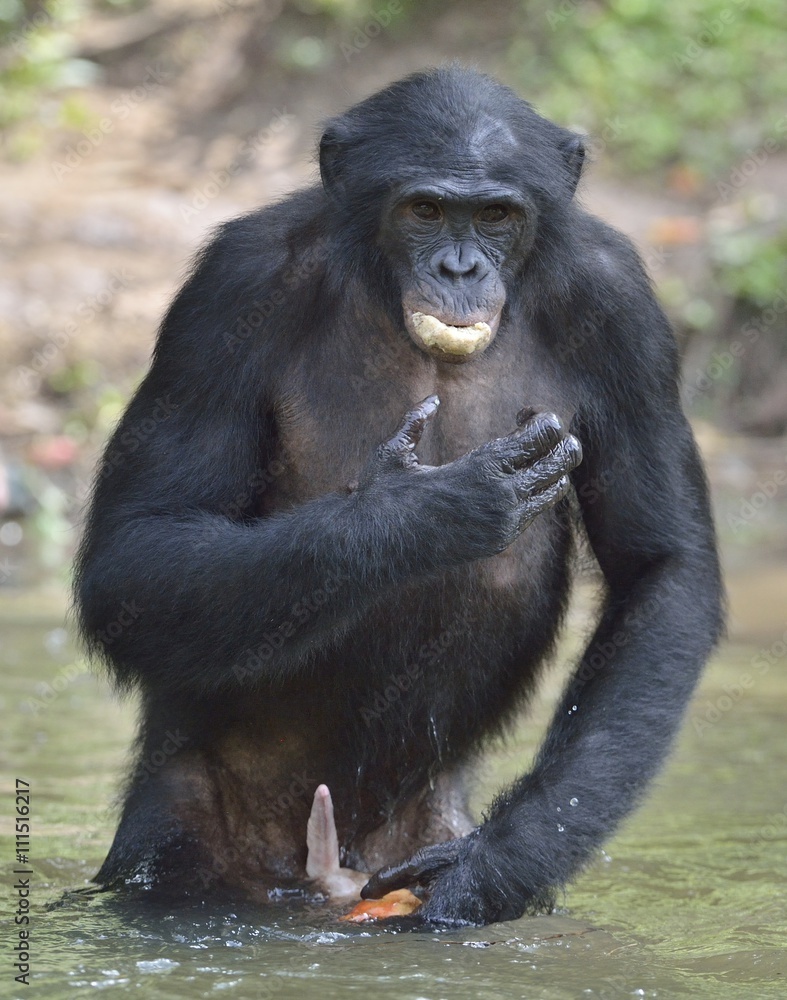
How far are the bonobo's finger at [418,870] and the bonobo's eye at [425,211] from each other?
7.36 ft

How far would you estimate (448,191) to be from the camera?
5258mm

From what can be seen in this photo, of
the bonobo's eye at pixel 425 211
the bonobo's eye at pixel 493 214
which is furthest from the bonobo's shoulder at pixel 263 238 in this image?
the bonobo's eye at pixel 493 214

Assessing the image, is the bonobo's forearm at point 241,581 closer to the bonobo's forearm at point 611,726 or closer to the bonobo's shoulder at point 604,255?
the bonobo's forearm at point 611,726

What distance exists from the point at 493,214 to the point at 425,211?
0.25 m

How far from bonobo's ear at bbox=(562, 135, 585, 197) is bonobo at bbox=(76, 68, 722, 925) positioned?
2 centimetres

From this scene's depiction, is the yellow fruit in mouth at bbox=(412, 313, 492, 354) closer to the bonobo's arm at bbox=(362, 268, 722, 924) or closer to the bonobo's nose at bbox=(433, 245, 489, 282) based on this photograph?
the bonobo's nose at bbox=(433, 245, 489, 282)

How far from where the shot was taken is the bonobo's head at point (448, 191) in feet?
17.0

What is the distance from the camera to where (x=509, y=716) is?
6109mm

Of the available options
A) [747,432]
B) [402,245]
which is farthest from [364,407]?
[747,432]

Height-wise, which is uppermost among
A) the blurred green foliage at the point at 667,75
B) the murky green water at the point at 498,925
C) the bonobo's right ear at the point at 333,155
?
the blurred green foliage at the point at 667,75

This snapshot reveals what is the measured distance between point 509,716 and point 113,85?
1782cm

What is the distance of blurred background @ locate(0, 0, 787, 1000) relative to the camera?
21.9ft

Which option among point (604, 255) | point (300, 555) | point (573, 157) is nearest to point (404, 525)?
point (300, 555)

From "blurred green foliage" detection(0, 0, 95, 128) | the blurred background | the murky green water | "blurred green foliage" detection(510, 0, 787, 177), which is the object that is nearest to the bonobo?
the murky green water
